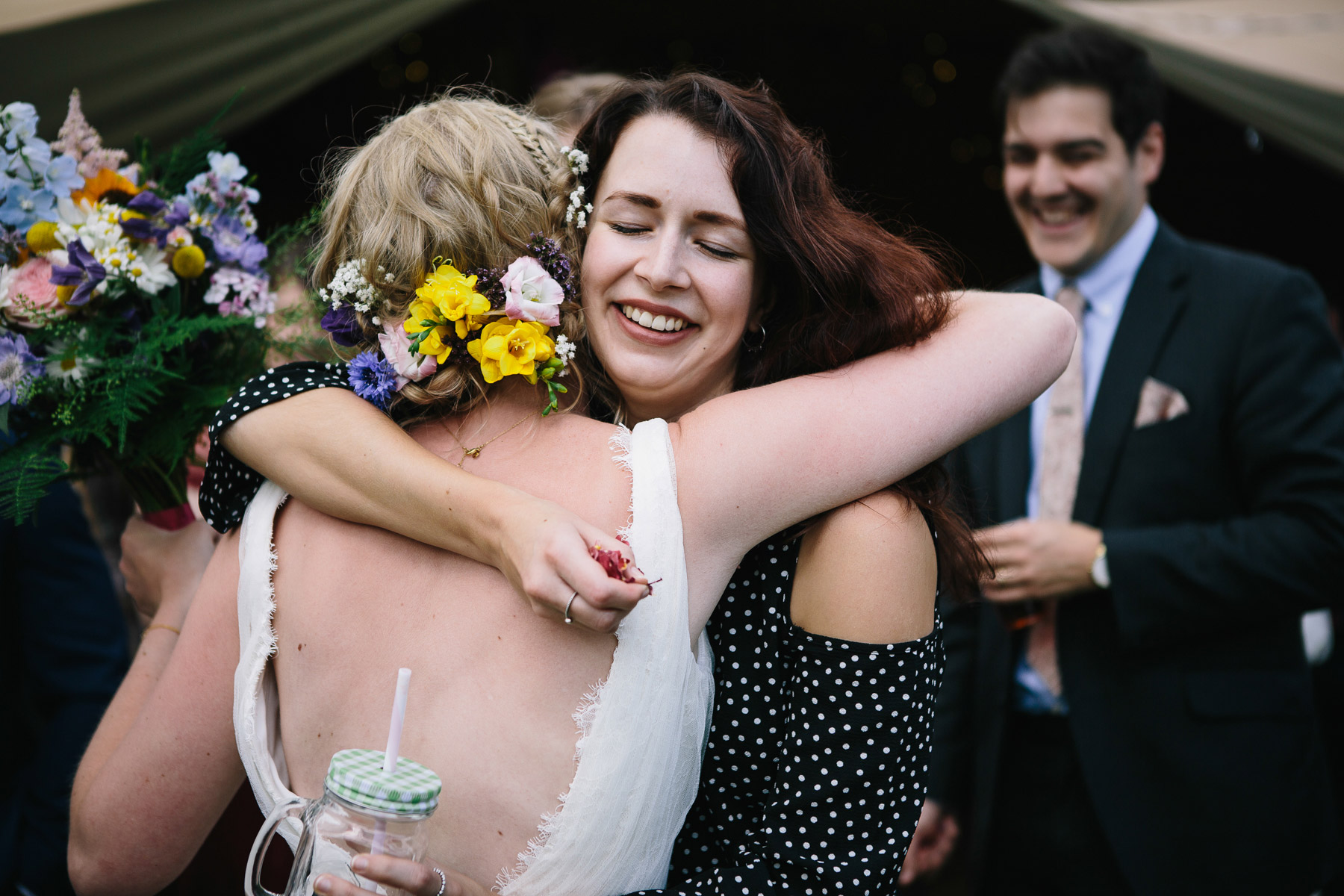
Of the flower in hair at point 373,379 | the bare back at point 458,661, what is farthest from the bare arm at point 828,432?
the flower in hair at point 373,379

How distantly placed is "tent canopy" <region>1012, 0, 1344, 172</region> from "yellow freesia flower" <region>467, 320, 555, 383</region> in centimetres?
293

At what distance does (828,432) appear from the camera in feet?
A: 4.67

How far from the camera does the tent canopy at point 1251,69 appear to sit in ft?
11.7

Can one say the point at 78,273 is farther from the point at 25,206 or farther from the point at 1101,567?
the point at 1101,567

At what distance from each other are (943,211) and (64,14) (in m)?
4.03

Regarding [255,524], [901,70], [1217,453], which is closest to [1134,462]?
[1217,453]

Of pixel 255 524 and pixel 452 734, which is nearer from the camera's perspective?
pixel 452 734

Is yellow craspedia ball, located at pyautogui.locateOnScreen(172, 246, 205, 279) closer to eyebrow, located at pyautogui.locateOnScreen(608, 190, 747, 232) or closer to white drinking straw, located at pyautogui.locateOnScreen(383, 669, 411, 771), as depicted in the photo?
eyebrow, located at pyautogui.locateOnScreen(608, 190, 747, 232)

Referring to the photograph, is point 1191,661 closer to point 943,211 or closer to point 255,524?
point 255,524

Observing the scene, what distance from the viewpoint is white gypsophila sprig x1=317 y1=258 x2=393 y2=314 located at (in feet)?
5.16

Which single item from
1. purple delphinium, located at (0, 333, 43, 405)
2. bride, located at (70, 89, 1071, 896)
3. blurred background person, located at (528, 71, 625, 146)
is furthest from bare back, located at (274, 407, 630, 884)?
blurred background person, located at (528, 71, 625, 146)

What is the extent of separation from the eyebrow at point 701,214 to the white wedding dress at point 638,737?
0.36 metres

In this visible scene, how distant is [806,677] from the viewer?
57.2 inches

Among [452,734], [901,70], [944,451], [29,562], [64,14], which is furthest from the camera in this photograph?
[901,70]
